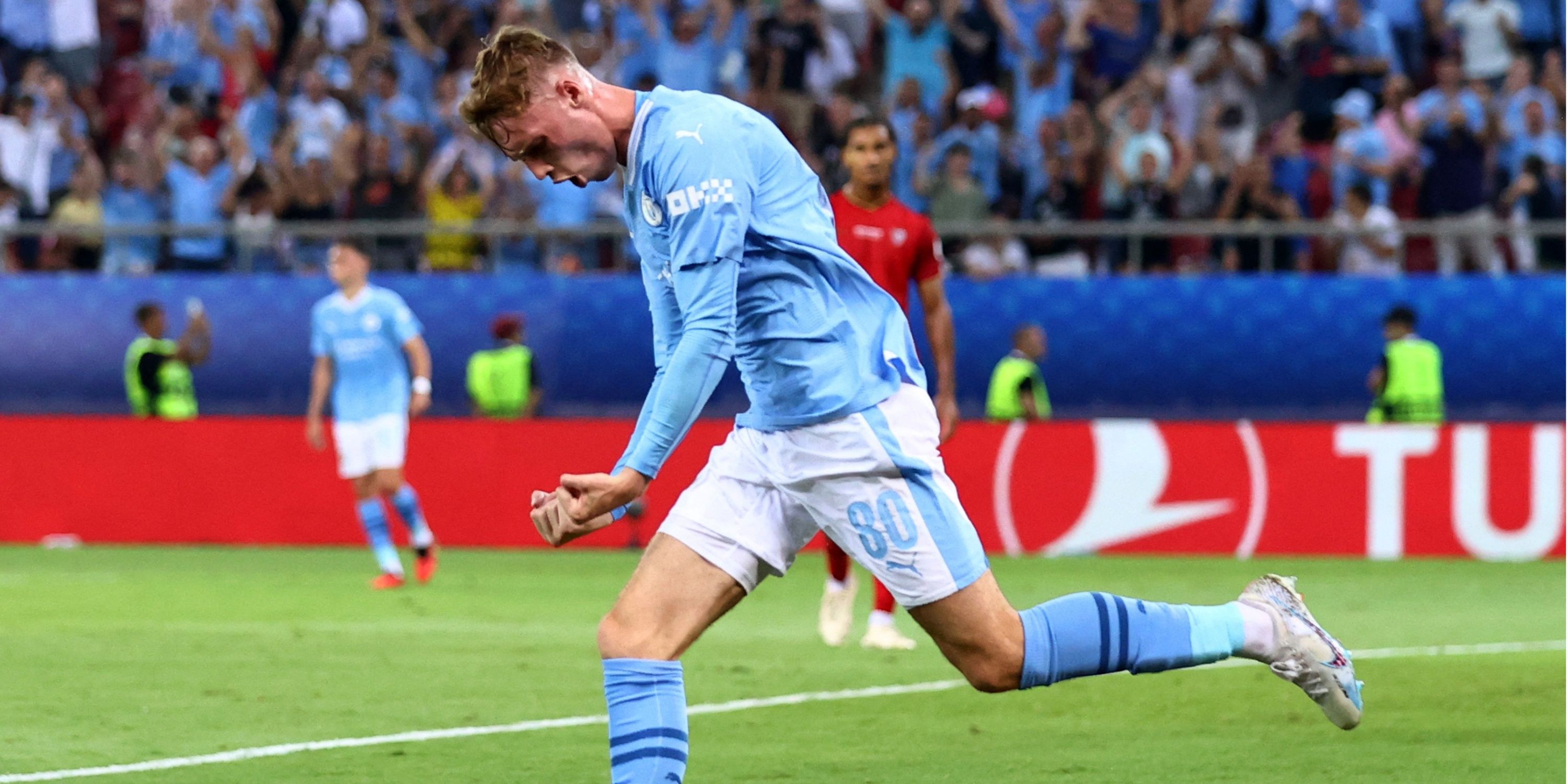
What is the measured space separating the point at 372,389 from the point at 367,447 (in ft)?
1.32

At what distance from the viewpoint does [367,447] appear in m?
14.7

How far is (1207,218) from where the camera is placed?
18469mm

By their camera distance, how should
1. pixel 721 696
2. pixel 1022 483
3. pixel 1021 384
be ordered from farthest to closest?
pixel 1021 384 → pixel 1022 483 → pixel 721 696

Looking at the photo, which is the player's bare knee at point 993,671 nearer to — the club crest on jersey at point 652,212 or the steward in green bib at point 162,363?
the club crest on jersey at point 652,212

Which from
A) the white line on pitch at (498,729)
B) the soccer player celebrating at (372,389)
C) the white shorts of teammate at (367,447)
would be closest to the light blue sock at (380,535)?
the soccer player celebrating at (372,389)

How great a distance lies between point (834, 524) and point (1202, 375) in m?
13.7

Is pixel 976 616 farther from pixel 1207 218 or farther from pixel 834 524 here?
pixel 1207 218

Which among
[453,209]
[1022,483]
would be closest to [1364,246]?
[1022,483]

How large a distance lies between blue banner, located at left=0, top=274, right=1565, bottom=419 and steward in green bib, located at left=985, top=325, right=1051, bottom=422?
0.30 meters

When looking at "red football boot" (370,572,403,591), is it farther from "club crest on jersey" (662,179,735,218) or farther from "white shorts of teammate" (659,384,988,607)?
"club crest on jersey" (662,179,735,218)

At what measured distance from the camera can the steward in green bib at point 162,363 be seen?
1875 cm

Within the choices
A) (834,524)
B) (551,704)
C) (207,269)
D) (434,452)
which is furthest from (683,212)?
(207,269)

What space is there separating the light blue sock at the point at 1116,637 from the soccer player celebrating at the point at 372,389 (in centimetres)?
958

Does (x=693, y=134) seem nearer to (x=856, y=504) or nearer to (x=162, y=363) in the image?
(x=856, y=504)
